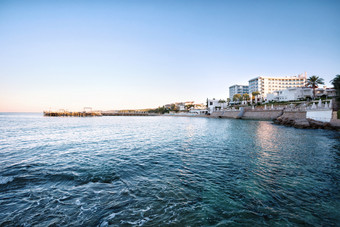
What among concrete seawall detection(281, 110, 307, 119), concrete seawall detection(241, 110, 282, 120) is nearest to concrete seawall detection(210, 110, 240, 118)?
concrete seawall detection(241, 110, 282, 120)

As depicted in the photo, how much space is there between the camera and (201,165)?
1075cm

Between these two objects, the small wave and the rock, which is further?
Result: the rock

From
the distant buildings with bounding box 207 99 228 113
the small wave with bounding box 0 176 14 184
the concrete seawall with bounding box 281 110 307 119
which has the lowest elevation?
the small wave with bounding box 0 176 14 184

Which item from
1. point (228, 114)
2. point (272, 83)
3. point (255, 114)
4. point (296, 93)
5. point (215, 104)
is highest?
point (272, 83)

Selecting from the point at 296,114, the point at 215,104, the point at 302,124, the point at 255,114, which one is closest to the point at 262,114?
the point at 255,114

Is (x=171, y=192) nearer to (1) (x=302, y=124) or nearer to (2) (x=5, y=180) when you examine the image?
(2) (x=5, y=180)

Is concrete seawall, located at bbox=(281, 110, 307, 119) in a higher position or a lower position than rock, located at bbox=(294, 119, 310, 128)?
higher

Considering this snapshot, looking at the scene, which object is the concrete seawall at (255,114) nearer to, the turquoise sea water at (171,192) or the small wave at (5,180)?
the turquoise sea water at (171,192)

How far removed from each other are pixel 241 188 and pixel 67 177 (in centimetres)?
948

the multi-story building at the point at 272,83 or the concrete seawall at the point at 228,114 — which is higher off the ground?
the multi-story building at the point at 272,83

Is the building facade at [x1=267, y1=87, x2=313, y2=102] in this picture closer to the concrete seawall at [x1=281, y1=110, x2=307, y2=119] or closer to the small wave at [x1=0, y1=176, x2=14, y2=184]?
the concrete seawall at [x1=281, y1=110, x2=307, y2=119]

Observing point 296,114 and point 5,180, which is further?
point 296,114

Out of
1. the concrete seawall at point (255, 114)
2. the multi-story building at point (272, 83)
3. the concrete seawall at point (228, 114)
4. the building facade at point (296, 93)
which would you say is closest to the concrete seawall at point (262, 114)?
the concrete seawall at point (255, 114)

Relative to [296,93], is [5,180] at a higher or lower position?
lower
